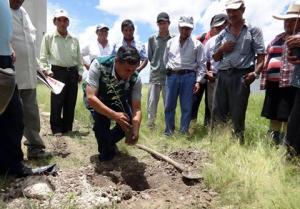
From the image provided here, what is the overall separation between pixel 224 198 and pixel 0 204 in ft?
5.93

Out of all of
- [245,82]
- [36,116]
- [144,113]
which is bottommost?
[144,113]

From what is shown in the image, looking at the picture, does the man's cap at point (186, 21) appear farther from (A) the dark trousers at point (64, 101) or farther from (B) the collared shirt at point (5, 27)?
(B) the collared shirt at point (5, 27)

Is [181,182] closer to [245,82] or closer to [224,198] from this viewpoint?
[224,198]

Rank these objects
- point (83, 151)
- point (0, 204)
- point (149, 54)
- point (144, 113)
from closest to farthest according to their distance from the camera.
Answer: point (0, 204) < point (83, 151) < point (149, 54) < point (144, 113)

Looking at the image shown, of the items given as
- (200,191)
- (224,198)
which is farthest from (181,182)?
(224,198)

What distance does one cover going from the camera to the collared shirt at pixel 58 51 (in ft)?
20.2

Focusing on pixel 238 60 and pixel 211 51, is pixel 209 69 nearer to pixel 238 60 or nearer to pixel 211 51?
pixel 211 51

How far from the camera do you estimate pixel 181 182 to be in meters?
4.04

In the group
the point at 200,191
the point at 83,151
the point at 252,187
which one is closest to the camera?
the point at 252,187

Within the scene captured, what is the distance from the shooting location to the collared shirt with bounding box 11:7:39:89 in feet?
14.5

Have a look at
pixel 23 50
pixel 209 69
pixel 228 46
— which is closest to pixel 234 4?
pixel 228 46

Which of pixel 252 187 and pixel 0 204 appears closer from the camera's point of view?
pixel 0 204

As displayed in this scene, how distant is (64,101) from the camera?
638cm

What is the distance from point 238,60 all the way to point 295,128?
4.06ft
